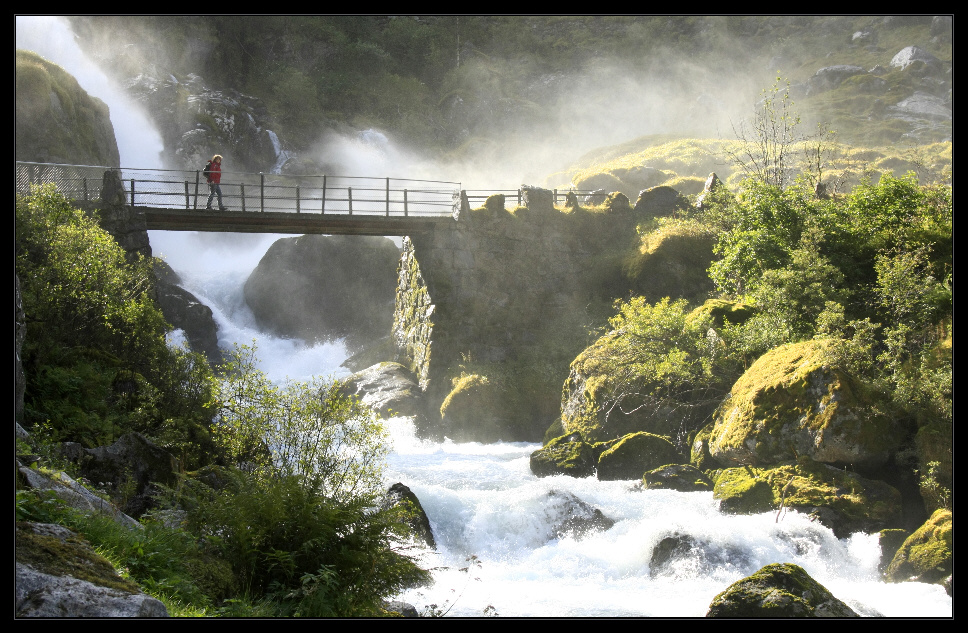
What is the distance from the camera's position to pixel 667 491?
17297 millimetres

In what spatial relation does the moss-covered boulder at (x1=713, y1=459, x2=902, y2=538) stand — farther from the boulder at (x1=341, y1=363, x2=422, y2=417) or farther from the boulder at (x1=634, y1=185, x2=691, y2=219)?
the boulder at (x1=634, y1=185, x2=691, y2=219)

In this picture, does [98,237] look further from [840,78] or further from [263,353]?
[840,78]

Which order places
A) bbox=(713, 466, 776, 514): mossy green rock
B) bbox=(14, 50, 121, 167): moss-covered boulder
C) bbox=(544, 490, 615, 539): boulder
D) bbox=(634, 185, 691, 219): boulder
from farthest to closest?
bbox=(14, 50, 121, 167): moss-covered boulder
bbox=(634, 185, 691, 219): boulder
bbox=(713, 466, 776, 514): mossy green rock
bbox=(544, 490, 615, 539): boulder

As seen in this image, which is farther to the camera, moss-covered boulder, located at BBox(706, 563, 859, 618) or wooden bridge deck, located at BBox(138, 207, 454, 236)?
wooden bridge deck, located at BBox(138, 207, 454, 236)

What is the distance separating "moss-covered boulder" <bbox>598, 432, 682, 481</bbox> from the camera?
62.8ft

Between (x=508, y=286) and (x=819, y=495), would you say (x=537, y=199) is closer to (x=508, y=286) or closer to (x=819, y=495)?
(x=508, y=286)

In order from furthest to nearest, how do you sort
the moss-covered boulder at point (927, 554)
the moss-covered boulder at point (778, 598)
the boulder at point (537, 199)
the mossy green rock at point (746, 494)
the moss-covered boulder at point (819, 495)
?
the boulder at point (537, 199) < the mossy green rock at point (746, 494) < the moss-covered boulder at point (819, 495) < the moss-covered boulder at point (927, 554) < the moss-covered boulder at point (778, 598)

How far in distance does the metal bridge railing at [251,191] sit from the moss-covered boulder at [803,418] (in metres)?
14.8

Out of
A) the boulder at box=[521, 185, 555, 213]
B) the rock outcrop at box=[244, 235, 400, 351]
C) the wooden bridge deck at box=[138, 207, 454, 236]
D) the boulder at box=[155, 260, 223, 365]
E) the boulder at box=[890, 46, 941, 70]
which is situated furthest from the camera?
the boulder at box=[890, 46, 941, 70]

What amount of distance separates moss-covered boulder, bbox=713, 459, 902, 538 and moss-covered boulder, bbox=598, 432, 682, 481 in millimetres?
2682

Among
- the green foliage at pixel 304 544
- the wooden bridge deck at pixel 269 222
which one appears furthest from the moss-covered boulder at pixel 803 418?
the wooden bridge deck at pixel 269 222

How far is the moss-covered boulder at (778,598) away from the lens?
371 inches

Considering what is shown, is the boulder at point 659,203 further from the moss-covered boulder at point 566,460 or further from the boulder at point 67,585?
the boulder at point 67,585

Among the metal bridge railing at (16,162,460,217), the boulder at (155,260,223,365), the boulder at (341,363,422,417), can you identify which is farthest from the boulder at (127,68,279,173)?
the boulder at (341,363,422,417)
